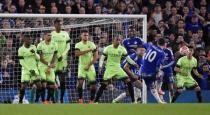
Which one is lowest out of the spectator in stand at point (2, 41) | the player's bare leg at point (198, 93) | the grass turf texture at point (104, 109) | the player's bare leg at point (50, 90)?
the player's bare leg at point (198, 93)

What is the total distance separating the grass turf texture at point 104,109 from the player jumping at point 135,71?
394cm

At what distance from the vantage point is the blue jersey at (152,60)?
14.6m

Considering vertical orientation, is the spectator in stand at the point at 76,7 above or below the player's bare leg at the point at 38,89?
above

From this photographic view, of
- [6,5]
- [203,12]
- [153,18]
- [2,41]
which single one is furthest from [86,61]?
[203,12]

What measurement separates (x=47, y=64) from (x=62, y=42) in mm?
570

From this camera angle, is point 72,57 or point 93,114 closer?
point 93,114

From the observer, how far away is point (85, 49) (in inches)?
584

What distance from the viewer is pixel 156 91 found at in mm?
14883

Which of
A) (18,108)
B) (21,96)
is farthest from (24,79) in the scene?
(18,108)

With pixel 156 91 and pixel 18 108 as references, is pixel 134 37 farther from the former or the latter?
pixel 18 108

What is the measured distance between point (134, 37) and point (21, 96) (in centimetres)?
288

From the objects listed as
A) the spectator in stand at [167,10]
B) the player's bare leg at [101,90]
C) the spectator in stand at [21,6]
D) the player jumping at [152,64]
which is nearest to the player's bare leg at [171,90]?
the player jumping at [152,64]

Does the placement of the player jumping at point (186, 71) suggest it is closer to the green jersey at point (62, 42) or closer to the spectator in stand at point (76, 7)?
the green jersey at point (62, 42)

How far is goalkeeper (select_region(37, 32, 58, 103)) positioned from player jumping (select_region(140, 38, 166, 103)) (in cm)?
184
